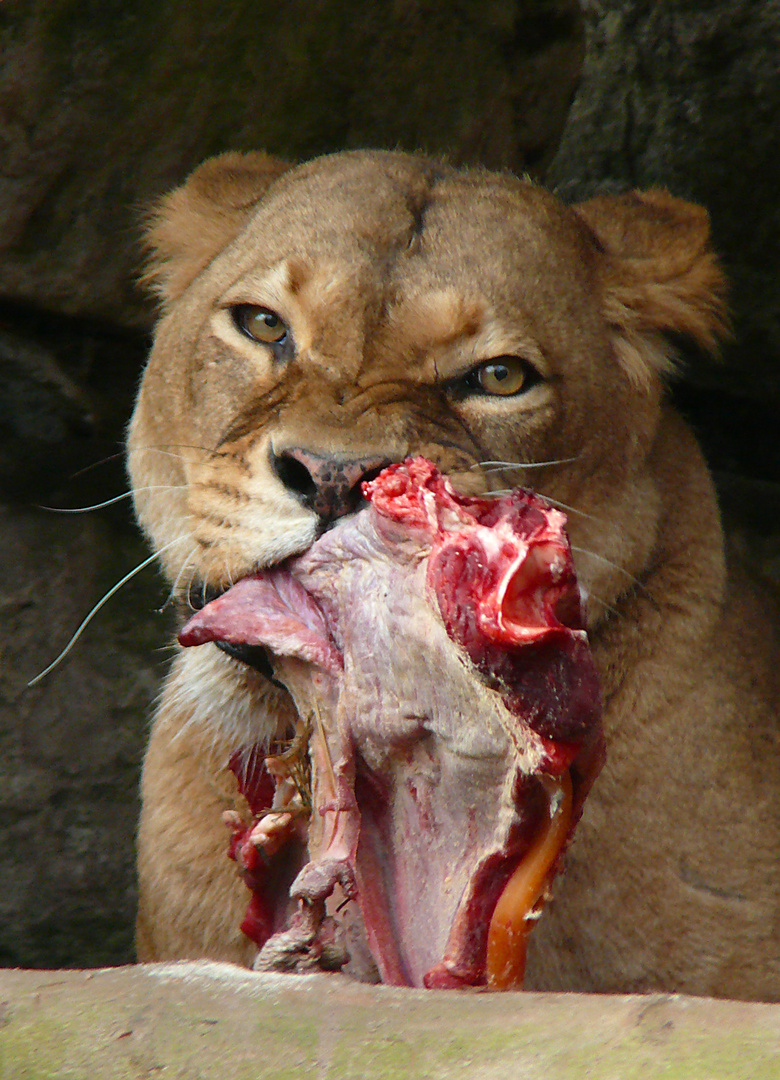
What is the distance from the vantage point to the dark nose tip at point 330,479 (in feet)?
6.14

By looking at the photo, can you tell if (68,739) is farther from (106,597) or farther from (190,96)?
(190,96)

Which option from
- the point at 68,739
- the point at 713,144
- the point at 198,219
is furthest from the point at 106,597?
the point at 713,144

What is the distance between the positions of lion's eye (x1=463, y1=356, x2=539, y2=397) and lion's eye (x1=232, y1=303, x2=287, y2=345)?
1.21ft

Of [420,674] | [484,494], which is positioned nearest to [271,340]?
[484,494]

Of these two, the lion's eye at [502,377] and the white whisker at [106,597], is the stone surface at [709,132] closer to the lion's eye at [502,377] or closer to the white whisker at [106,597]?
the lion's eye at [502,377]

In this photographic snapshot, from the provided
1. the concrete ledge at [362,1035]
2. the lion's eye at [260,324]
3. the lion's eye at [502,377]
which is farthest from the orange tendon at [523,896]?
the lion's eye at [260,324]

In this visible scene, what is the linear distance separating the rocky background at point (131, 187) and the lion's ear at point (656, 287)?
92 centimetres

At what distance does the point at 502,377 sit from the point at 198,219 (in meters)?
0.96

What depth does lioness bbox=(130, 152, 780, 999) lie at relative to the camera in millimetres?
2277

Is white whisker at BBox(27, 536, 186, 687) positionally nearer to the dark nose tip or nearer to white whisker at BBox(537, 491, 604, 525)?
the dark nose tip

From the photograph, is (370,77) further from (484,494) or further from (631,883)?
(631,883)

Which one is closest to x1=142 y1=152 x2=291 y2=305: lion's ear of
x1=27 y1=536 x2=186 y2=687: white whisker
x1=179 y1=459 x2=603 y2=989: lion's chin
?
x1=27 y1=536 x2=186 y2=687: white whisker

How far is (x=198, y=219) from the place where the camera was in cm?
293

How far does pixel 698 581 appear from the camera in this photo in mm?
2580
